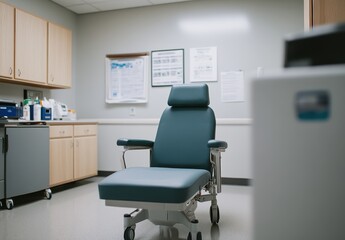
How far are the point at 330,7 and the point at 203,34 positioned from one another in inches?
90.5

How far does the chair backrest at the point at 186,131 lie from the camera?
244cm

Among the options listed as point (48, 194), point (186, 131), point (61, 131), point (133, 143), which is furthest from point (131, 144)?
point (61, 131)

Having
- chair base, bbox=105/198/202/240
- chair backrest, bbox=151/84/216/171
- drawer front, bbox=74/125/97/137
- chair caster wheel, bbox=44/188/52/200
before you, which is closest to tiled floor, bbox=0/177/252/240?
chair caster wheel, bbox=44/188/52/200

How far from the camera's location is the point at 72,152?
3836 millimetres

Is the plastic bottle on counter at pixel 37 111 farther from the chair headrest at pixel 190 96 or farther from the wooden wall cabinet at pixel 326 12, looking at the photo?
the wooden wall cabinet at pixel 326 12

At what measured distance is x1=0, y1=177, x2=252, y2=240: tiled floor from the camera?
2.22 m

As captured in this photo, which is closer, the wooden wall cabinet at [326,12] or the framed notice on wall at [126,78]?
the wooden wall cabinet at [326,12]

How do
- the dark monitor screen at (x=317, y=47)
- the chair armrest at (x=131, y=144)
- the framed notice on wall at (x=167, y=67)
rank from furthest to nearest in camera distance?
1. the framed notice on wall at (x=167, y=67)
2. the chair armrest at (x=131, y=144)
3. the dark monitor screen at (x=317, y=47)

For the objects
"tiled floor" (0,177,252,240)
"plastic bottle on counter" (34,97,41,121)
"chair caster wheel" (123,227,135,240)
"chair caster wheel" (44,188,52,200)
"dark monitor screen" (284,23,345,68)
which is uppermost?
"dark monitor screen" (284,23,345,68)

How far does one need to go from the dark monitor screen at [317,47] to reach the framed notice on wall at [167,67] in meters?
3.53

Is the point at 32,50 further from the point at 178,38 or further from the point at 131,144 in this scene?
the point at 131,144

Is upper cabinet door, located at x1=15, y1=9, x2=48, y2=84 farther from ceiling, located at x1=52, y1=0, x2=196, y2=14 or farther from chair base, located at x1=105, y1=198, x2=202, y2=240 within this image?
chair base, located at x1=105, y1=198, x2=202, y2=240

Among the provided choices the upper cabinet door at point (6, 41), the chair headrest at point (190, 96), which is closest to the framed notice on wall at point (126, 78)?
the upper cabinet door at point (6, 41)

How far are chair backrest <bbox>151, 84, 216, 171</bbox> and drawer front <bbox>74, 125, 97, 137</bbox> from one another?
1719 millimetres
